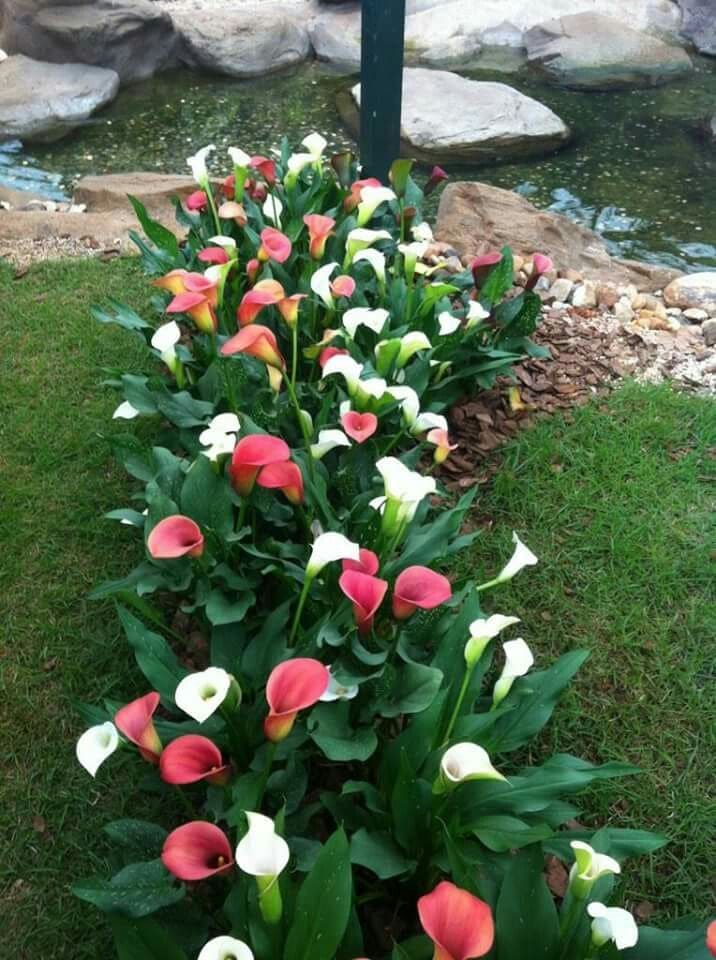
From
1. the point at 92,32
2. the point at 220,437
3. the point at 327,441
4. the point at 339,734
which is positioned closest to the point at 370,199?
the point at 327,441

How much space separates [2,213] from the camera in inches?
173

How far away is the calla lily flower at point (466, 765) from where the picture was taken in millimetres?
1164

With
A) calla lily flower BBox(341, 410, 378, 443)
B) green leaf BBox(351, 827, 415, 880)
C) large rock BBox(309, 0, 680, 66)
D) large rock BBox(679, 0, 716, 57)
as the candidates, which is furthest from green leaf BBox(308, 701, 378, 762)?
large rock BBox(679, 0, 716, 57)

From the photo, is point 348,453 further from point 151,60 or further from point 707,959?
point 151,60

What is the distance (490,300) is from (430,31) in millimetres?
7917

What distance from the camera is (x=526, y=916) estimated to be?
4.07ft

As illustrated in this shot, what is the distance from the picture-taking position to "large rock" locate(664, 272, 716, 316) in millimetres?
3641

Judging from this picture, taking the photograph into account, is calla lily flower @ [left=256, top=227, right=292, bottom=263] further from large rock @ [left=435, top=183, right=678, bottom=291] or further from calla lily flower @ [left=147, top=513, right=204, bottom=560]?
large rock @ [left=435, top=183, right=678, bottom=291]

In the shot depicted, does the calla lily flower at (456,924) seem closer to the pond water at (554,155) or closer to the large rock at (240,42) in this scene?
the pond water at (554,155)

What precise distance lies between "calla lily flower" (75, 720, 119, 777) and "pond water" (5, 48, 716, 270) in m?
4.57

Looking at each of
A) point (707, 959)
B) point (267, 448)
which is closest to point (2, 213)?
point (267, 448)

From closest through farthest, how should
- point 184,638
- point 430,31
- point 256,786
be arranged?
point 256,786, point 184,638, point 430,31

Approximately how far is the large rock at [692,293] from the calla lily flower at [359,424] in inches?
88.6

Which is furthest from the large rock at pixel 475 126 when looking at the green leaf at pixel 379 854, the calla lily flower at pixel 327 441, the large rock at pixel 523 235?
the green leaf at pixel 379 854
